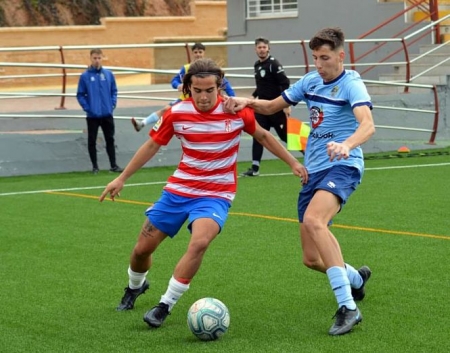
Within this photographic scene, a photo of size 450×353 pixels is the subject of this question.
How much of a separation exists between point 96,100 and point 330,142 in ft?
37.2

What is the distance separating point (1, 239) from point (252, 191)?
4705 millimetres

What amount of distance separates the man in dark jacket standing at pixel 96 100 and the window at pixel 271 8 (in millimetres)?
11385

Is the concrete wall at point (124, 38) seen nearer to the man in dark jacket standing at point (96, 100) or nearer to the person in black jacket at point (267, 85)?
the man in dark jacket standing at point (96, 100)

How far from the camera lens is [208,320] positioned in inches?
261

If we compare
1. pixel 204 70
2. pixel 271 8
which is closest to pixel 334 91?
pixel 204 70

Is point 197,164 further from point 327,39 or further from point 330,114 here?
point 327,39

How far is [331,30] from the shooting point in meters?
7.05

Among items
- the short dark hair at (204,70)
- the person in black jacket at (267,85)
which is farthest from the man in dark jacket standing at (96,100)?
the short dark hair at (204,70)

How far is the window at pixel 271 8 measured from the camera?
28.5 metres

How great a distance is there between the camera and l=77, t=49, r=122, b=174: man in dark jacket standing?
1764cm

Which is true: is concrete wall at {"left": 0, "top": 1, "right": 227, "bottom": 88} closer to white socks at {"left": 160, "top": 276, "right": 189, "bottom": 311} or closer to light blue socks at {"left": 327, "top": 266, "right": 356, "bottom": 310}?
white socks at {"left": 160, "top": 276, "right": 189, "bottom": 311}

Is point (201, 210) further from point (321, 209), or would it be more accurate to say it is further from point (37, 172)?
point (37, 172)

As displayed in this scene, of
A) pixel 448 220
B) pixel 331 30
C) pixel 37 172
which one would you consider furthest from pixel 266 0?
pixel 331 30

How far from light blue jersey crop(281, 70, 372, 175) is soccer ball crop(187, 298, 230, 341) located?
49.6 inches
